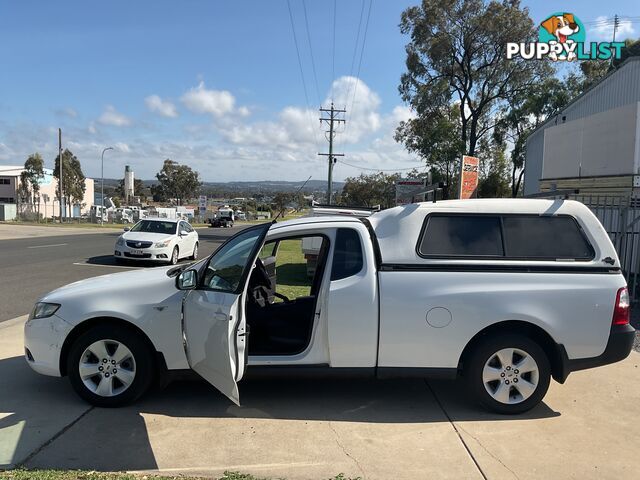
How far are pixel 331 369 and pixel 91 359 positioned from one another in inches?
80.2

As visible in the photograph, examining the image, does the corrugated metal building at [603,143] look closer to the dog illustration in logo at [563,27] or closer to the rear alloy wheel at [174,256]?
the dog illustration in logo at [563,27]

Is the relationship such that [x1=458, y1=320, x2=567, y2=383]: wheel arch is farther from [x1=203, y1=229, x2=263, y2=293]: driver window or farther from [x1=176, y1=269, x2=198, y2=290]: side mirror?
[x1=176, y1=269, x2=198, y2=290]: side mirror

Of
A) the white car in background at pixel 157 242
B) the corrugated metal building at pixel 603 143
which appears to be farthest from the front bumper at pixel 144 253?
the corrugated metal building at pixel 603 143

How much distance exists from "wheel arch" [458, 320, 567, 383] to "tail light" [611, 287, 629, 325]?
1.69 feet

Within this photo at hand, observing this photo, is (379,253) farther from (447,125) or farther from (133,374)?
(447,125)

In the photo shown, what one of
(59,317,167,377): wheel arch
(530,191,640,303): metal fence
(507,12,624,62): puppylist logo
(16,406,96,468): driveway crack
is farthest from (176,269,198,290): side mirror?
(507,12,624,62): puppylist logo

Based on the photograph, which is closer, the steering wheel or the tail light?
the tail light

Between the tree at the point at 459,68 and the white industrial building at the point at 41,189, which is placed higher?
the tree at the point at 459,68

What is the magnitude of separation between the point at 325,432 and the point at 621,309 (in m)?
2.68

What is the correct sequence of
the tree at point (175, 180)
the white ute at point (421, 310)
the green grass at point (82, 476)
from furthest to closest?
the tree at point (175, 180) < the white ute at point (421, 310) < the green grass at point (82, 476)

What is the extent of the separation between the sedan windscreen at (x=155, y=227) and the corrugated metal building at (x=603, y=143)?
37.2ft

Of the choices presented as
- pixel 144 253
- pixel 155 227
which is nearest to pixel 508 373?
pixel 144 253

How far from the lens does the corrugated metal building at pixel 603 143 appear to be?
1197 cm

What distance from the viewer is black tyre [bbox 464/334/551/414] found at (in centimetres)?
445
